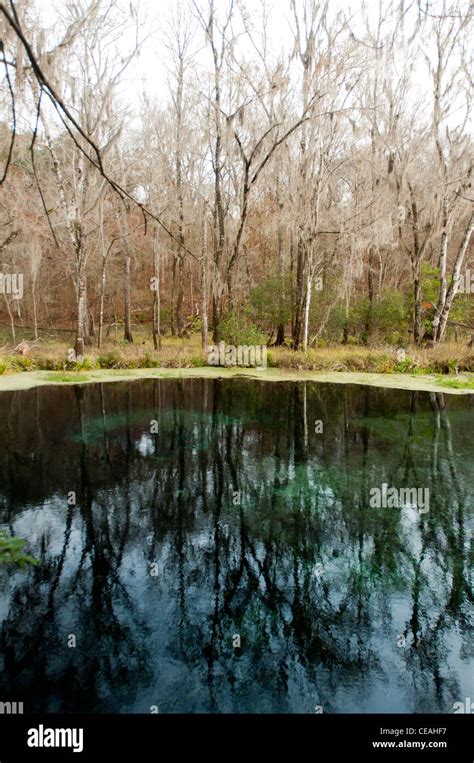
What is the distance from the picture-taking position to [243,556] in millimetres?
4586

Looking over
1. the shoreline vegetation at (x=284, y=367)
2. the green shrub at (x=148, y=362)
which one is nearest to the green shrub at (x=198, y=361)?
the shoreline vegetation at (x=284, y=367)

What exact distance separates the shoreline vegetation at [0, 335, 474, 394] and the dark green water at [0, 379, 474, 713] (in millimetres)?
5147

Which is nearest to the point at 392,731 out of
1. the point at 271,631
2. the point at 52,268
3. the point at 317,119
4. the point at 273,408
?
the point at 271,631

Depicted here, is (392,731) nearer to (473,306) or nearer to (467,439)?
(467,439)

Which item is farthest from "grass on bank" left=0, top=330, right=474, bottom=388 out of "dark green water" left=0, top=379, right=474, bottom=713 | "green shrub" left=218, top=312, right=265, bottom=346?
"dark green water" left=0, top=379, right=474, bottom=713

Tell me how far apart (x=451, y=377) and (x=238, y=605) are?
1214cm

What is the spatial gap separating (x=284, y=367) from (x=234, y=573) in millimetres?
11523

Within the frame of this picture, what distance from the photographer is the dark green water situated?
3.06 m

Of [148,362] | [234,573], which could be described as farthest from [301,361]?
[234,573]

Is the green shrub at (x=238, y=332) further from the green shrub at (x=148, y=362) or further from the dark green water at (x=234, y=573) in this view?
the dark green water at (x=234, y=573)

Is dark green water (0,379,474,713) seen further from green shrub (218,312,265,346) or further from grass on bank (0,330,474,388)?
green shrub (218,312,265,346)

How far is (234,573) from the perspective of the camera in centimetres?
429

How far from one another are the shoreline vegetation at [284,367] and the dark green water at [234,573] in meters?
5.15

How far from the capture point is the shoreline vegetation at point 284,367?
13578 mm
